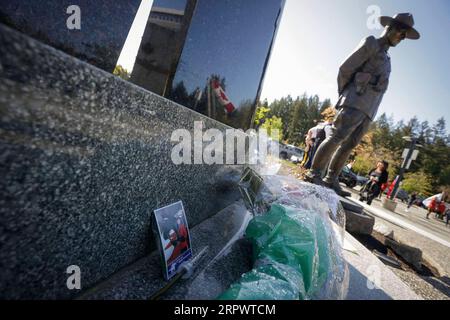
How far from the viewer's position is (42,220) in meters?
0.55

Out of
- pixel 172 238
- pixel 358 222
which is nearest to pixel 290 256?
pixel 172 238

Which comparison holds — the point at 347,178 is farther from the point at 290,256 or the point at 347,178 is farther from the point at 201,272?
the point at 201,272

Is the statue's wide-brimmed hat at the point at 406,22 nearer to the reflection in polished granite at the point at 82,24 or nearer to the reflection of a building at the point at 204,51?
the reflection of a building at the point at 204,51

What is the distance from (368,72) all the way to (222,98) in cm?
261

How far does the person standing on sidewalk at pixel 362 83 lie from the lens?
3.25 m

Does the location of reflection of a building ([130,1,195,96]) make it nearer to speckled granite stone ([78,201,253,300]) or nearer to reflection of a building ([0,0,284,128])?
reflection of a building ([0,0,284,128])

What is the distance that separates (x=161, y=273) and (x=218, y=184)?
0.91m

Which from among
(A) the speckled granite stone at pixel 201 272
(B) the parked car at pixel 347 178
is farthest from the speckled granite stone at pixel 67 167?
(B) the parked car at pixel 347 178

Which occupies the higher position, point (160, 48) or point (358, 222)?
point (160, 48)

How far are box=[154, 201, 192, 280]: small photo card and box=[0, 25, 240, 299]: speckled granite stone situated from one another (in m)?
0.07

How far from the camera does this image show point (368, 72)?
3.32 m

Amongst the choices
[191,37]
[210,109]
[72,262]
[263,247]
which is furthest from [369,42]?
[72,262]

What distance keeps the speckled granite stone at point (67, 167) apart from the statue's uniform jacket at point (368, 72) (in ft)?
11.0
